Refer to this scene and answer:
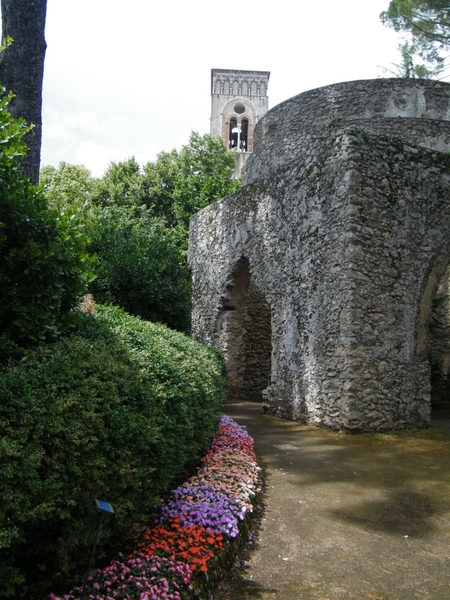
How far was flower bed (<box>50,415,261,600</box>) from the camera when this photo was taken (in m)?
2.47

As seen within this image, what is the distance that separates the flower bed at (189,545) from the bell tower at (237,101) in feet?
172

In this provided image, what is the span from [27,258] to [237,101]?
54.5 metres

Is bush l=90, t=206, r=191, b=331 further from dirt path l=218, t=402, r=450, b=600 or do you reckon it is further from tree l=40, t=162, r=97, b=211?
tree l=40, t=162, r=97, b=211

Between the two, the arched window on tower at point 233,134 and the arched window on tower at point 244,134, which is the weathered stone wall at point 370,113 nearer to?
the arched window on tower at point 244,134

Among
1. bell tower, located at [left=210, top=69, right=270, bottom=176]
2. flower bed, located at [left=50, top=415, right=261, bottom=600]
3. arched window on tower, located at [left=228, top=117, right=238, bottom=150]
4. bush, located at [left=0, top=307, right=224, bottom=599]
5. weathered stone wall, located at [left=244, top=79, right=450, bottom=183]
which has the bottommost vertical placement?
flower bed, located at [left=50, top=415, right=261, bottom=600]

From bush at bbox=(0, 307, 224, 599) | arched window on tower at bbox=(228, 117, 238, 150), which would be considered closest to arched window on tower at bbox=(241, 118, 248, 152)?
arched window on tower at bbox=(228, 117, 238, 150)

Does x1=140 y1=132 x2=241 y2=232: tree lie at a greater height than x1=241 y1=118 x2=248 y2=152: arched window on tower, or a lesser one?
lesser

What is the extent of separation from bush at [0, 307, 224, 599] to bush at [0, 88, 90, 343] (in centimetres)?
28

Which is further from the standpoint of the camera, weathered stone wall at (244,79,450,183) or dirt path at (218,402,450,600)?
weathered stone wall at (244,79,450,183)

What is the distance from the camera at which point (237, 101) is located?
5403 cm

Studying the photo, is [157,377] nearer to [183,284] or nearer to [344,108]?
[183,284]

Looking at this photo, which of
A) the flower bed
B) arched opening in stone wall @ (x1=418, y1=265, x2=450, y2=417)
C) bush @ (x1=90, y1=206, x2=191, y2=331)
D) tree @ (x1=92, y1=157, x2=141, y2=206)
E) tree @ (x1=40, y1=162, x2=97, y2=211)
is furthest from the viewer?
tree @ (x1=40, y1=162, x2=97, y2=211)

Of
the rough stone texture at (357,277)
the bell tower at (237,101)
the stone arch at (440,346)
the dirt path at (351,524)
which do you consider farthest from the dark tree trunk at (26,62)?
the bell tower at (237,101)

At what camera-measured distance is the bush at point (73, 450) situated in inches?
86.7
